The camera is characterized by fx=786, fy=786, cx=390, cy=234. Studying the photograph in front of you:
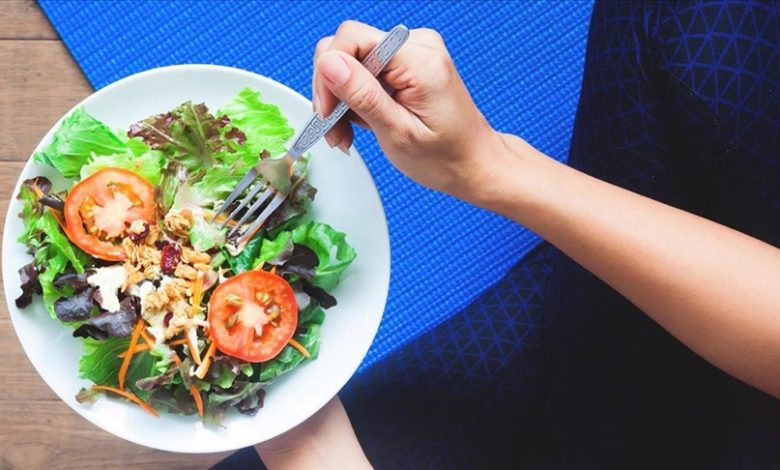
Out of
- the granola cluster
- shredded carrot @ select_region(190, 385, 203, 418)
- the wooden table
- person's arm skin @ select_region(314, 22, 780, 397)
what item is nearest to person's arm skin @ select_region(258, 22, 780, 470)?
person's arm skin @ select_region(314, 22, 780, 397)

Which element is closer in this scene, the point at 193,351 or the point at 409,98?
the point at 409,98

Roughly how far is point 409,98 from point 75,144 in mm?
403

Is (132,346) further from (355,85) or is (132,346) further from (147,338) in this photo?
(355,85)

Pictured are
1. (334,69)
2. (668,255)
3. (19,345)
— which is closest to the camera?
(334,69)

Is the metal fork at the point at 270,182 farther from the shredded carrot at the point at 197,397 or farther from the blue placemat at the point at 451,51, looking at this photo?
the blue placemat at the point at 451,51

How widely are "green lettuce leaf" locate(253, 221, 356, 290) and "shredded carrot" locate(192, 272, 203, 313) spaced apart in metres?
0.07

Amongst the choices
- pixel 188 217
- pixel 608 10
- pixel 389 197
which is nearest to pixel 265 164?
pixel 188 217

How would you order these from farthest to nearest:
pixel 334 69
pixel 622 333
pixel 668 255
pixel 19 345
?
pixel 19 345, pixel 622 333, pixel 668 255, pixel 334 69

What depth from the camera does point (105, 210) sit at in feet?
2.94

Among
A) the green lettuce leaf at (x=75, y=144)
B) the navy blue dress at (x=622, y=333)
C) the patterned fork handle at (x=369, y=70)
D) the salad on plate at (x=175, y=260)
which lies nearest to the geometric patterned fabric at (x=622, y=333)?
the navy blue dress at (x=622, y=333)

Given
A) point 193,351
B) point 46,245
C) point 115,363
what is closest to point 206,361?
point 193,351

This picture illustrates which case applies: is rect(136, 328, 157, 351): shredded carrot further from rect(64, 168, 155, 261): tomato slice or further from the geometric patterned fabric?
the geometric patterned fabric

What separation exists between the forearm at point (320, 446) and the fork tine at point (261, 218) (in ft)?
0.84

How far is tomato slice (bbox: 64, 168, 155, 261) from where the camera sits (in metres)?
0.89
